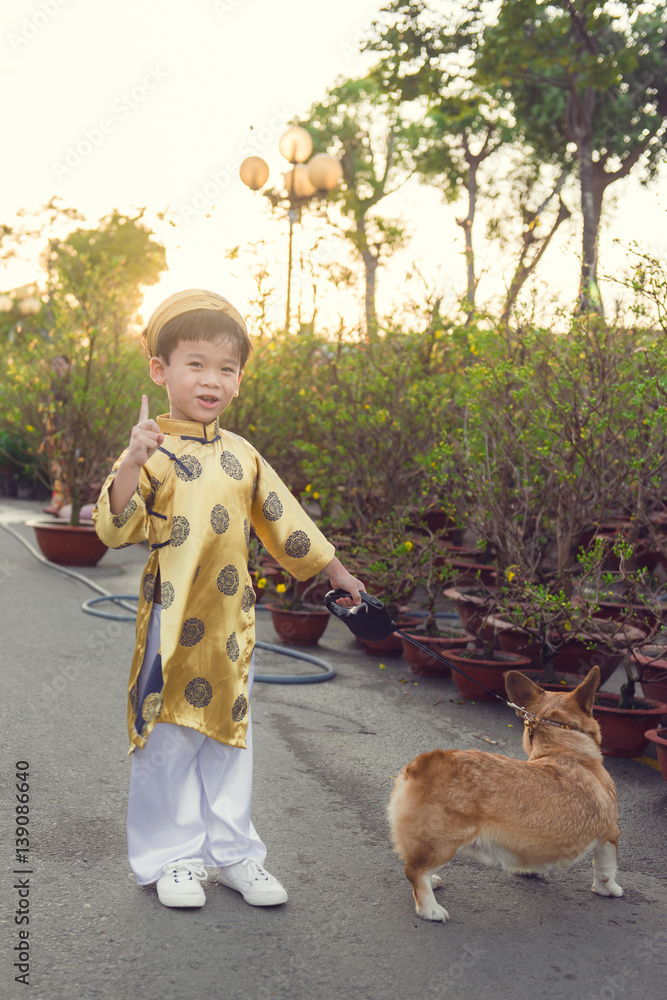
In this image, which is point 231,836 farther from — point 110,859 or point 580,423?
point 580,423

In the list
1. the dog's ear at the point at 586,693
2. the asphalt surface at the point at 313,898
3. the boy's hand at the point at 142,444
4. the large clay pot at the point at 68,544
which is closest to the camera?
the asphalt surface at the point at 313,898

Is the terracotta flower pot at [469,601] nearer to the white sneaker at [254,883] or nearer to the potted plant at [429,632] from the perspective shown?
the potted plant at [429,632]

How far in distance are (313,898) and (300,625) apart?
4.08 m

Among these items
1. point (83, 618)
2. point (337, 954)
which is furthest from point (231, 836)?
point (83, 618)

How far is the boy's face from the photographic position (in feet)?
9.47

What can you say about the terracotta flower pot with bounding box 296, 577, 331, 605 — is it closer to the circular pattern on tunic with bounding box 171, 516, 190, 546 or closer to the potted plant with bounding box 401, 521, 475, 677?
the potted plant with bounding box 401, 521, 475, 677

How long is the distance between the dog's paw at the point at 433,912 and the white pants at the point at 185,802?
Answer: 571 mm

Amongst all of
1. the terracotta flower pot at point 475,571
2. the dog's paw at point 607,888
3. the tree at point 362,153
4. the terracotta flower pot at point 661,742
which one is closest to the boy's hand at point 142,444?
the dog's paw at point 607,888

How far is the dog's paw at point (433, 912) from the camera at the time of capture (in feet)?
9.59

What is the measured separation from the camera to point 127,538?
109 inches

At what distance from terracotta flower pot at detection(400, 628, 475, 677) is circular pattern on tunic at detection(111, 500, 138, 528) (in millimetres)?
3666

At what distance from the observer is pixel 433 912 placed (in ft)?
9.61

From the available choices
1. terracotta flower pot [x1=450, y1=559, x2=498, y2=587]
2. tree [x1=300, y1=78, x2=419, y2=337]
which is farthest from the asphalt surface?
tree [x1=300, y1=78, x2=419, y2=337]

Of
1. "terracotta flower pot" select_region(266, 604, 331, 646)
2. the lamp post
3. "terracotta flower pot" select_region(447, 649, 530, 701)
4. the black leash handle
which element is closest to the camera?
the black leash handle
